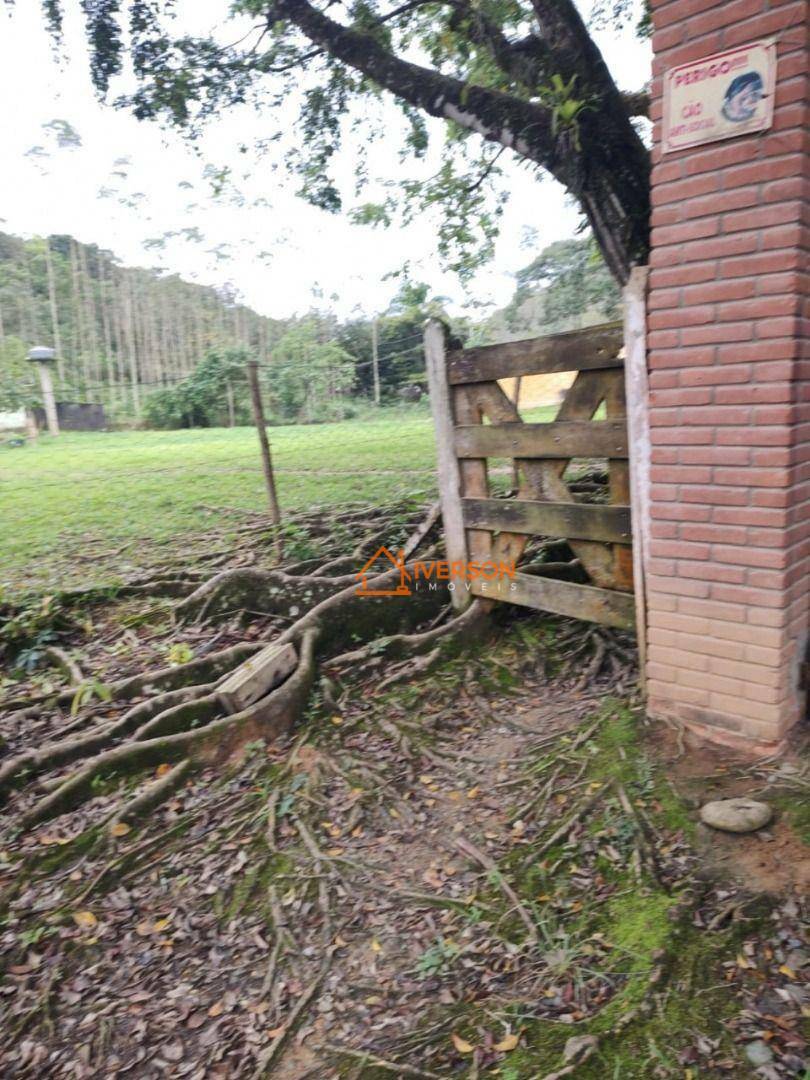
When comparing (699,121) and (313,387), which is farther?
(313,387)

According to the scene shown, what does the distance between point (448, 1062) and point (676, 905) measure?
92 cm

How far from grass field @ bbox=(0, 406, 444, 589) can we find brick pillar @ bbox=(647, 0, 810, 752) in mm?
4625

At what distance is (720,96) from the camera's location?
2.41m

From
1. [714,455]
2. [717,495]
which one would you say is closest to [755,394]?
[714,455]

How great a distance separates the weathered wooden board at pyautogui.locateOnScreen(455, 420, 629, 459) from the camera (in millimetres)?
3322

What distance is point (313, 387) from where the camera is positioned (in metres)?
10.1

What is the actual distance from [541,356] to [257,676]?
2.36 m

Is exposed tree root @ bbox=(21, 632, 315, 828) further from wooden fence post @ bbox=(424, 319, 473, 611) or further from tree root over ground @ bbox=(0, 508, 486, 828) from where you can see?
wooden fence post @ bbox=(424, 319, 473, 611)

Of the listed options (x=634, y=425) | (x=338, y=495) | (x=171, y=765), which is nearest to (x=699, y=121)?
(x=634, y=425)

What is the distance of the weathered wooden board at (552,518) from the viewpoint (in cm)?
344

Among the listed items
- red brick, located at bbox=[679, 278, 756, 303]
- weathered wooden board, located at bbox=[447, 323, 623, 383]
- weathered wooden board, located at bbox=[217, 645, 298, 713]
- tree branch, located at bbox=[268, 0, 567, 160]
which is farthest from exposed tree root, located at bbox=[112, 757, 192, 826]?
tree branch, located at bbox=[268, 0, 567, 160]

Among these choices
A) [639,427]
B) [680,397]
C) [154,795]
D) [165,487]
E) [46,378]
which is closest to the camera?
[680,397]

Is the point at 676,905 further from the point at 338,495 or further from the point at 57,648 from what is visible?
the point at 338,495

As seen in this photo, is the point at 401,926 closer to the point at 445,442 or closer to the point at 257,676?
the point at 257,676
